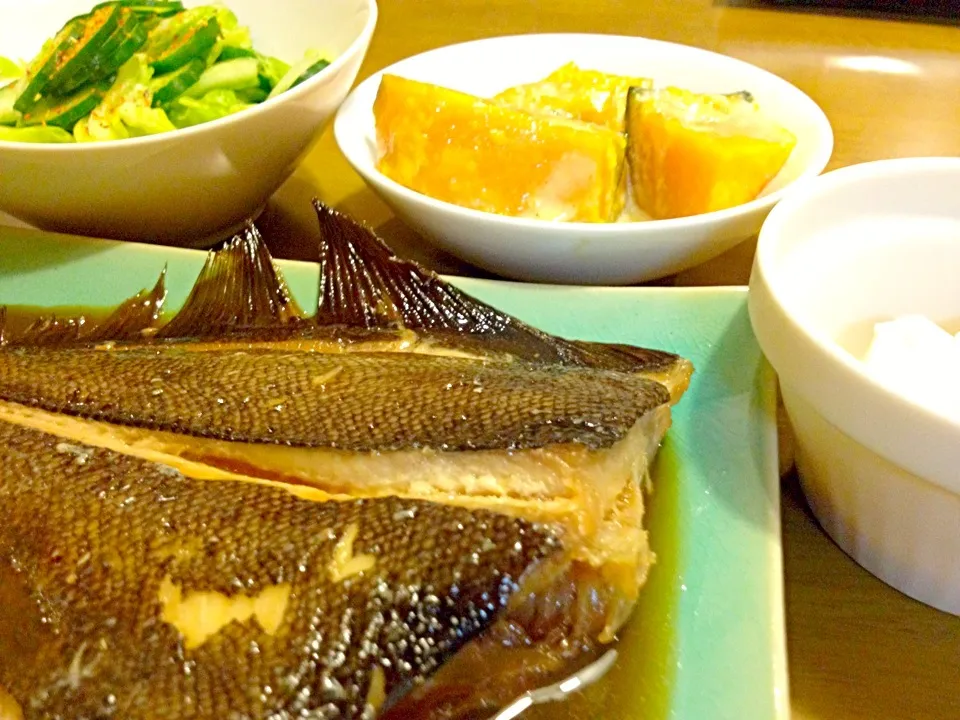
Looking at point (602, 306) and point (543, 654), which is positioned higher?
point (602, 306)

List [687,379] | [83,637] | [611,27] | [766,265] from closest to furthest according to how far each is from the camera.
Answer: [83,637]
[766,265]
[687,379]
[611,27]

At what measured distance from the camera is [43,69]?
4.67 ft

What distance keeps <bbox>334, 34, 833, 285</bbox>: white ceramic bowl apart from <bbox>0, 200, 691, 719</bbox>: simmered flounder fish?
220mm

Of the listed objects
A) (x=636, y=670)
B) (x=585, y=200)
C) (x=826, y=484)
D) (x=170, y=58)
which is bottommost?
(x=636, y=670)

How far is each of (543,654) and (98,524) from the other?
470 millimetres

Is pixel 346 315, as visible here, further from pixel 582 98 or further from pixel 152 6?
pixel 152 6

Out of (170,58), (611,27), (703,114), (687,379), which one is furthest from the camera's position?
(611,27)

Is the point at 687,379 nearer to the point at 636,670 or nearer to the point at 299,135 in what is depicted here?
the point at 636,670

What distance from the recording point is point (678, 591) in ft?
2.90

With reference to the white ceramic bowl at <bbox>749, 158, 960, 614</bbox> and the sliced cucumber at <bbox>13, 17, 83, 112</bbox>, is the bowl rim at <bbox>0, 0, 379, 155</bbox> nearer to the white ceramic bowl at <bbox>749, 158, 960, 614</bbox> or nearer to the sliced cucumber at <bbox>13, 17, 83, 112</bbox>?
the sliced cucumber at <bbox>13, 17, 83, 112</bbox>

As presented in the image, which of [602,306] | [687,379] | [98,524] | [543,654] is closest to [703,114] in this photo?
[602,306]

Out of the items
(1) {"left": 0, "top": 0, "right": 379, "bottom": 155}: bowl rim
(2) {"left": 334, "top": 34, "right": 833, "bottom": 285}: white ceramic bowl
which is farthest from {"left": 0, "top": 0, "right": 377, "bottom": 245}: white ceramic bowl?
(2) {"left": 334, "top": 34, "right": 833, "bottom": 285}: white ceramic bowl

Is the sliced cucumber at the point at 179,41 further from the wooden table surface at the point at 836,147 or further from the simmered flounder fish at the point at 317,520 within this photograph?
the simmered flounder fish at the point at 317,520

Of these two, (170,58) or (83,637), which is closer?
(83,637)
